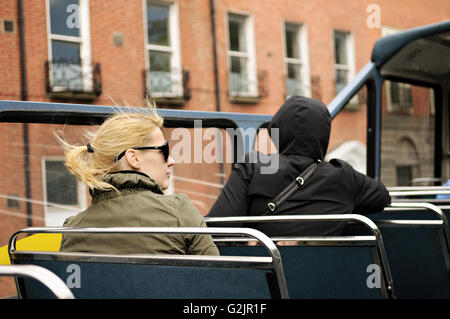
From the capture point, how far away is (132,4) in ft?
38.8

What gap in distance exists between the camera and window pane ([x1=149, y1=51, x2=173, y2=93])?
11781mm

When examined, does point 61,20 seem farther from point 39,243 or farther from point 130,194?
→ point 130,194

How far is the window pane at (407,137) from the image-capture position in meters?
5.30

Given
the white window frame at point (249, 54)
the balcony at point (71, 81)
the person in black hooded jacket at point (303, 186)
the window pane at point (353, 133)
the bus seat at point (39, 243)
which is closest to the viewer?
the person in black hooded jacket at point (303, 186)

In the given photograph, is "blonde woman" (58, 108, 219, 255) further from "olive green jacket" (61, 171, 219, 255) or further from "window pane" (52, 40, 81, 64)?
"window pane" (52, 40, 81, 64)

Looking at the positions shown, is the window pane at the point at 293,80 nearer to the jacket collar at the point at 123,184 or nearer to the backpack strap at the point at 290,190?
the backpack strap at the point at 290,190

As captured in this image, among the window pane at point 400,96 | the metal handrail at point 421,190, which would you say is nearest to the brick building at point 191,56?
the window pane at point 400,96

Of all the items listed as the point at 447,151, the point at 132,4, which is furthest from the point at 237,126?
the point at 132,4

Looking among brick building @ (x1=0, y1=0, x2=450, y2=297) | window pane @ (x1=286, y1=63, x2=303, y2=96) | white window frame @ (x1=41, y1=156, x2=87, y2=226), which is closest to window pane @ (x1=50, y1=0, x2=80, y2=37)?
brick building @ (x1=0, y1=0, x2=450, y2=297)

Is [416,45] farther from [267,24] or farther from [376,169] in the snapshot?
[267,24]

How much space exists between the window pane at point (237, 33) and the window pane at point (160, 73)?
6.86ft

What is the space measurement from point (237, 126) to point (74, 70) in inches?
265

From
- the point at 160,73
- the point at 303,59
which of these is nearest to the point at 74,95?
the point at 160,73
